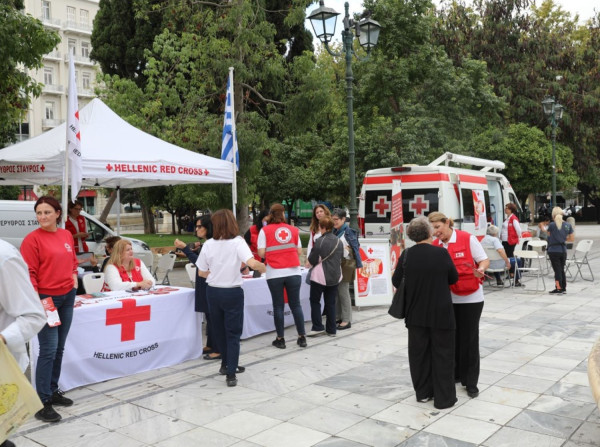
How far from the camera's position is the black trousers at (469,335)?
205 inches

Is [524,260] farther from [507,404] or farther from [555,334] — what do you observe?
[507,404]

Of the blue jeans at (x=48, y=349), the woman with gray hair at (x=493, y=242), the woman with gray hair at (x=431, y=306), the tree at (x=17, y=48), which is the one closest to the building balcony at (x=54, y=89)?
the tree at (x=17, y=48)

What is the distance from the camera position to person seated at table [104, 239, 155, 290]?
264 inches

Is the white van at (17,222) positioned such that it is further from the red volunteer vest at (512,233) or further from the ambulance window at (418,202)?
the red volunteer vest at (512,233)

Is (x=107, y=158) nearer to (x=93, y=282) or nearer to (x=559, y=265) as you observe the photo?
(x=93, y=282)

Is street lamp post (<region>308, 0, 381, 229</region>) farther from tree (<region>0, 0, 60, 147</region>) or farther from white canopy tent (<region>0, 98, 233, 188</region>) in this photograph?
tree (<region>0, 0, 60, 147</region>)

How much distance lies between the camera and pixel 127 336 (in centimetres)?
592

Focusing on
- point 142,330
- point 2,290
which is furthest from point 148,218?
point 2,290

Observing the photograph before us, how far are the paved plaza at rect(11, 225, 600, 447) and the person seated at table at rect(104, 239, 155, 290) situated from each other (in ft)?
3.64

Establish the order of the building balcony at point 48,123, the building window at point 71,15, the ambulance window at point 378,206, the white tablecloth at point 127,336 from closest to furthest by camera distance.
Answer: the white tablecloth at point 127,336 → the ambulance window at point 378,206 → the building balcony at point 48,123 → the building window at point 71,15

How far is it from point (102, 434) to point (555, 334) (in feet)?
19.6

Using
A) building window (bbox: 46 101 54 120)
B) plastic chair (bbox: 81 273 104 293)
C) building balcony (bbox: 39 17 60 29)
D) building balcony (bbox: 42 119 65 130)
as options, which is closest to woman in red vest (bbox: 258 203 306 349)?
plastic chair (bbox: 81 273 104 293)

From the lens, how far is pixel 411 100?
2203 cm

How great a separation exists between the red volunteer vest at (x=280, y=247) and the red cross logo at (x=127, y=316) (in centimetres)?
160
